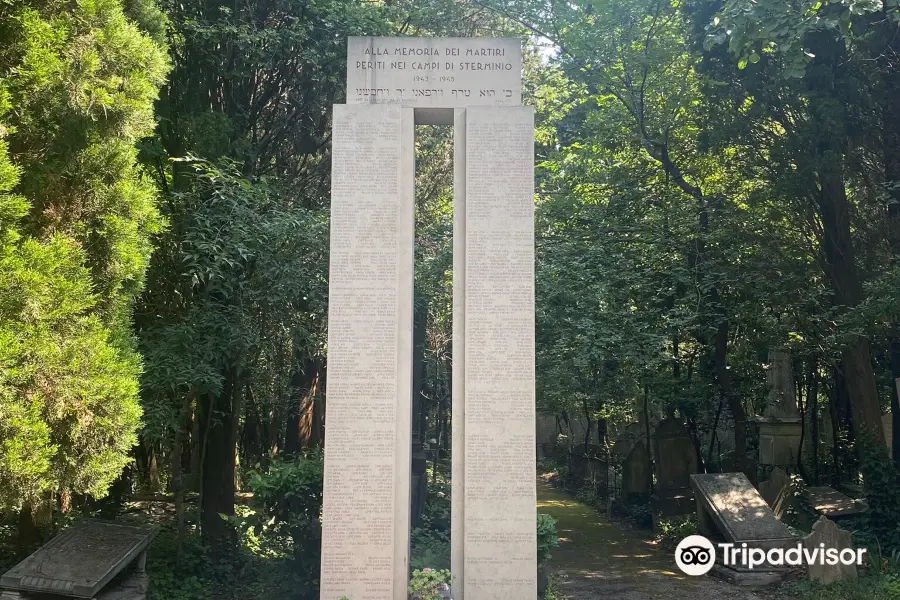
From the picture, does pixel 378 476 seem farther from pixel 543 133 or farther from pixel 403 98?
pixel 543 133

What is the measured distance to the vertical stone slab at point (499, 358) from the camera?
688cm

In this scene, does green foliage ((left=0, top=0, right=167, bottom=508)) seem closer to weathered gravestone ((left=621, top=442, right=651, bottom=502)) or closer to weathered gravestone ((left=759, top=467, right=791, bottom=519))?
weathered gravestone ((left=759, top=467, right=791, bottom=519))

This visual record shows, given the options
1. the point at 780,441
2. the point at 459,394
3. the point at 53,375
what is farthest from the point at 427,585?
the point at 780,441

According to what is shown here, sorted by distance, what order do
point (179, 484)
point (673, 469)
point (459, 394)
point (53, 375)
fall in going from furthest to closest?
1. point (673, 469)
2. point (179, 484)
3. point (459, 394)
4. point (53, 375)

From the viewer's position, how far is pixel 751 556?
354 inches

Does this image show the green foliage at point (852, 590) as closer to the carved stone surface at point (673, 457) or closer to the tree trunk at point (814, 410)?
the carved stone surface at point (673, 457)

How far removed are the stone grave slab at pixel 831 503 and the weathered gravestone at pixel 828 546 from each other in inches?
68.6

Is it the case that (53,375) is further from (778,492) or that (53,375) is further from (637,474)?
(637,474)

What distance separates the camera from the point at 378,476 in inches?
271

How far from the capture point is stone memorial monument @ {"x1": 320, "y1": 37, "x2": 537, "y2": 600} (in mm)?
6863

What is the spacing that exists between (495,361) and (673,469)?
7064mm

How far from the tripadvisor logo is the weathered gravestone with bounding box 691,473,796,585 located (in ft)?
0.24

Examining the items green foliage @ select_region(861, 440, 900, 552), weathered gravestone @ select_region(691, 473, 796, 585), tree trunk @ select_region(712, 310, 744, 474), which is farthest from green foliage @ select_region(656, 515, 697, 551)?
green foliage @ select_region(861, 440, 900, 552)

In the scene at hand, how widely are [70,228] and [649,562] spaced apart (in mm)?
8703
